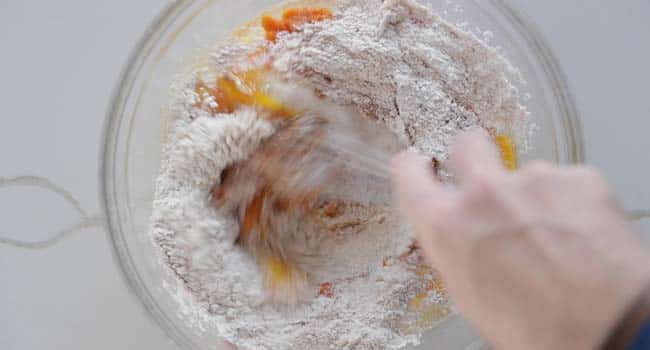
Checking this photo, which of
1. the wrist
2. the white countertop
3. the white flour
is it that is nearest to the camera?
the wrist

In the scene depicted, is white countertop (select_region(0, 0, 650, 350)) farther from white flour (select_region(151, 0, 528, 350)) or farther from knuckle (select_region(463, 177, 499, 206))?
knuckle (select_region(463, 177, 499, 206))

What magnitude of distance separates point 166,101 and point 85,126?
18 cm

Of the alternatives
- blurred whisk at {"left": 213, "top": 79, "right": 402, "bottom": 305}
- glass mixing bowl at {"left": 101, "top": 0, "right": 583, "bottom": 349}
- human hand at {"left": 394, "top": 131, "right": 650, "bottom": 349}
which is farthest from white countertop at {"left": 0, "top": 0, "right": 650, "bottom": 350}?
human hand at {"left": 394, "top": 131, "right": 650, "bottom": 349}

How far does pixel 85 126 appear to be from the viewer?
3.57 feet

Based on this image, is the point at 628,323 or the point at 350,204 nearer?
the point at 628,323

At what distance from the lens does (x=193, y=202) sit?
0.94 m

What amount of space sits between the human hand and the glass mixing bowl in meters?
0.44

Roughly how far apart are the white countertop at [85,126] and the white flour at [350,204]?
0.54ft

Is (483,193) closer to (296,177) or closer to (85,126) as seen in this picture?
(296,177)

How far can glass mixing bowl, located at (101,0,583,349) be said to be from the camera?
99cm

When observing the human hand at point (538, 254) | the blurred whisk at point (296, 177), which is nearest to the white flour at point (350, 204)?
the blurred whisk at point (296, 177)

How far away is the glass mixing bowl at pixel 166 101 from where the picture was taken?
992mm

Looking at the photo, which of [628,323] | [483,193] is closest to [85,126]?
[483,193]

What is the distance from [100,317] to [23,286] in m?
0.15
